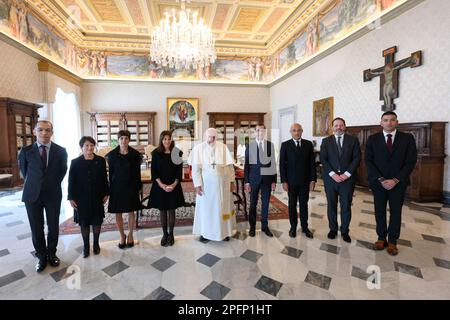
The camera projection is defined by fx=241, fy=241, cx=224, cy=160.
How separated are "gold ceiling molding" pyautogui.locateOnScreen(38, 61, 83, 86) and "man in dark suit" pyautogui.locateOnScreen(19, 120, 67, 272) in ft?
24.0

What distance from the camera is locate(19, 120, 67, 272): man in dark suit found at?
2656mm

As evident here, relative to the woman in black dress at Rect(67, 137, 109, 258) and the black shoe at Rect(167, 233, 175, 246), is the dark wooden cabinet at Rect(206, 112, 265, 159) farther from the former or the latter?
the woman in black dress at Rect(67, 137, 109, 258)

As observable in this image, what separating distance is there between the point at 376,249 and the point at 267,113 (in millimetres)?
10150

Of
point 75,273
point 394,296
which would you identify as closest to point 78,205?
point 75,273

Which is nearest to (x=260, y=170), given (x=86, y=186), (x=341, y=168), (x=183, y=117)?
(x=341, y=168)

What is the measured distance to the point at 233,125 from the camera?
1208cm

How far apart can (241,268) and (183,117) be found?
1000 centimetres

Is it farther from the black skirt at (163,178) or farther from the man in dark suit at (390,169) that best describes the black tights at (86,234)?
the man in dark suit at (390,169)

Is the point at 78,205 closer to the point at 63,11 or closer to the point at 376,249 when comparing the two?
the point at 376,249

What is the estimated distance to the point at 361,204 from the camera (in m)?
5.20

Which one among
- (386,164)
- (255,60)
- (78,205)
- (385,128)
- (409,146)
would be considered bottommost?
(78,205)

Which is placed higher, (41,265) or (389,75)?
(389,75)

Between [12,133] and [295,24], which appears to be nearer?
[12,133]

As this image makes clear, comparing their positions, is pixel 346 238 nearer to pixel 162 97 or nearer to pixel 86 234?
pixel 86 234
